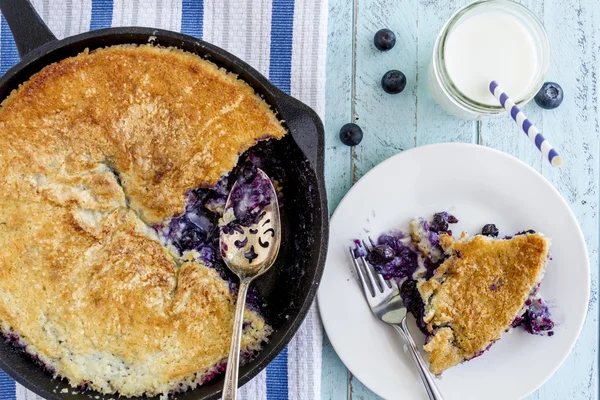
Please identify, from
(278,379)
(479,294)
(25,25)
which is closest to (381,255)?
(479,294)

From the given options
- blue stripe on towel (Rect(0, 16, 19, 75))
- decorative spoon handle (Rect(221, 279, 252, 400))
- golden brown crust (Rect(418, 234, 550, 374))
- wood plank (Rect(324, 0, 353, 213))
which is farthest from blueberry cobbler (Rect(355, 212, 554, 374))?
blue stripe on towel (Rect(0, 16, 19, 75))

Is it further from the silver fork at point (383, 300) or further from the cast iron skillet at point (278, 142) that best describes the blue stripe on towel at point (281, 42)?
the silver fork at point (383, 300)

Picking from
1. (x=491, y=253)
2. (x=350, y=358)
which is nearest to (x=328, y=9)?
(x=491, y=253)

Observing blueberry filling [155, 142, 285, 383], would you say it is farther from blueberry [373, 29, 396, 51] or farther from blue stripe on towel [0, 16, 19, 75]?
blue stripe on towel [0, 16, 19, 75]

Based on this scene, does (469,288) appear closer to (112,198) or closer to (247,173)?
(247,173)

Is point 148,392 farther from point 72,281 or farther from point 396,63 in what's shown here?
point 396,63
